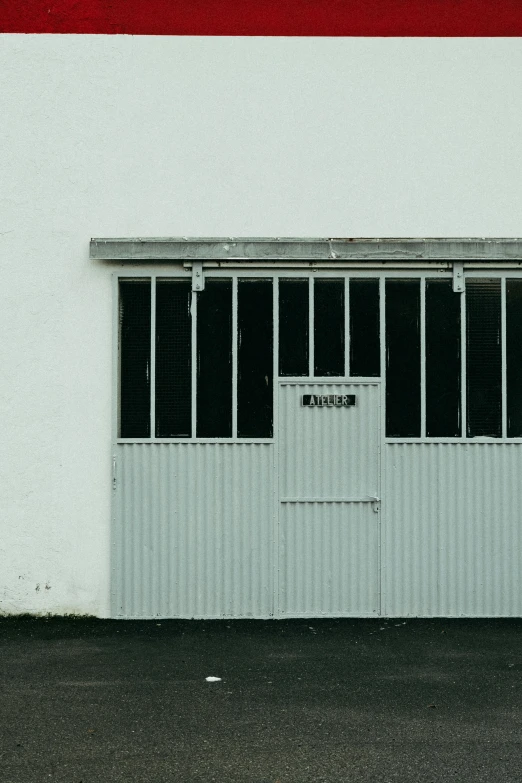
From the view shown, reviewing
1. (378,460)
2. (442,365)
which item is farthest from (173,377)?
(442,365)

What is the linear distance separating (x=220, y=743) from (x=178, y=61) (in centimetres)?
692

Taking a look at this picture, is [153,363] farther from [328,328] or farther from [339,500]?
[339,500]

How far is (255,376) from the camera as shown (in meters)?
10.6

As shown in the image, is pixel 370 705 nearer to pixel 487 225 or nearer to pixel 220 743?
pixel 220 743

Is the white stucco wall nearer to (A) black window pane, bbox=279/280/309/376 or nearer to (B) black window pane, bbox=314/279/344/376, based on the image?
(B) black window pane, bbox=314/279/344/376

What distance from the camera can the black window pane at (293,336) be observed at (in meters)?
10.7

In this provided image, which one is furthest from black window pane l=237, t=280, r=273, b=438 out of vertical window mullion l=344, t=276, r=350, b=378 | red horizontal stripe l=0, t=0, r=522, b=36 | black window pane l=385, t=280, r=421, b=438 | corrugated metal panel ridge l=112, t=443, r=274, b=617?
red horizontal stripe l=0, t=0, r=522, b=36

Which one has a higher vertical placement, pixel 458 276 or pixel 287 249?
pixel 287 249

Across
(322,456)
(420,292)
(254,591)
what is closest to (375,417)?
(322,456)

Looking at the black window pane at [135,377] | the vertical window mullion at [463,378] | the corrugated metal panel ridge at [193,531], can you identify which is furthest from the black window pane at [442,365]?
the black window pane at [135,377]

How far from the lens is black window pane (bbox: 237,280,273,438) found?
10.6 metres

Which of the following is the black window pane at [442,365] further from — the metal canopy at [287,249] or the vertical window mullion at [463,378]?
the metal canopy at [287,249]

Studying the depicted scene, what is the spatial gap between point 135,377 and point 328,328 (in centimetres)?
199

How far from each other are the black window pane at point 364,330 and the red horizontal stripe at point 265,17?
2624 millimetres
